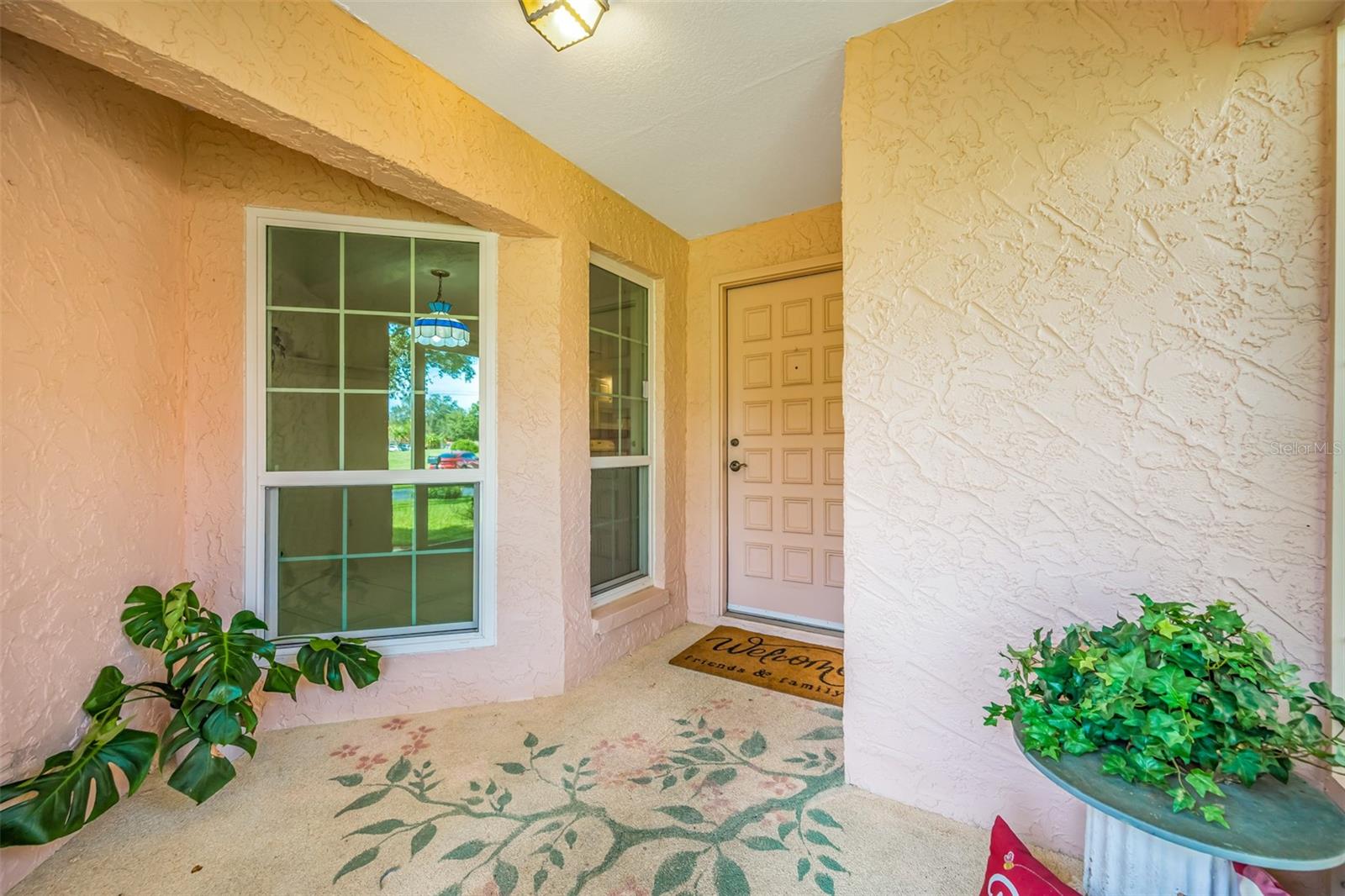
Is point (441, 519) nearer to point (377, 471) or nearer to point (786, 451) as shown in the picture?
point (377, 471)

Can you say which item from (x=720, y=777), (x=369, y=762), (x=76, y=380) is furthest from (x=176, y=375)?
(x=720, y=777)

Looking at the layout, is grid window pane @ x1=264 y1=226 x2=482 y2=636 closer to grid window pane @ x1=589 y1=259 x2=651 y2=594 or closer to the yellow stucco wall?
the yellow stucco wall

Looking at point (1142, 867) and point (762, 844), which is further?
point (762, 844)

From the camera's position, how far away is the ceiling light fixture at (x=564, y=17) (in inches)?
52.3

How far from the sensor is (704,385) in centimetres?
305

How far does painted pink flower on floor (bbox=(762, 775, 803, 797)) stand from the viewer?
1558mm

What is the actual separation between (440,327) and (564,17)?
1218 millimetres

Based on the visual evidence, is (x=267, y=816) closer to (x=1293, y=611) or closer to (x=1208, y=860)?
(x=1208, y=860)

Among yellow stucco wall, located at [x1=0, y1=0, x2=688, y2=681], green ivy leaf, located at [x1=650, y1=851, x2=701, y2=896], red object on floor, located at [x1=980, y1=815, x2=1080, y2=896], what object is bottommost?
green ivy leaf, located at [x1=650, y1=851, x2=701, y2=896]

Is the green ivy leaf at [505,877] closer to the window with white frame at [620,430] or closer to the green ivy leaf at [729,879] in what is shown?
the green ivy leaf at [729,879]

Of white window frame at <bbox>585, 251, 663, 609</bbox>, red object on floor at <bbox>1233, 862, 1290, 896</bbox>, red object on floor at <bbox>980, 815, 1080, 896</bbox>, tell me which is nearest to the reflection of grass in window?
white window frame at <bbox>585, 251, 663, 609</bbox>

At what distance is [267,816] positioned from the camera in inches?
57.7

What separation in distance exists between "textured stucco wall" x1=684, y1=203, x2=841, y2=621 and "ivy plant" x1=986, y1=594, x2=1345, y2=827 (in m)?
2.16

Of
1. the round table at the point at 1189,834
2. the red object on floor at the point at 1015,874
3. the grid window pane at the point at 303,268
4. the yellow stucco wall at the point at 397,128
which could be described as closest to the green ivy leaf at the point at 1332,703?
the round table at the point at 1189,834
